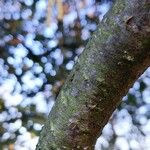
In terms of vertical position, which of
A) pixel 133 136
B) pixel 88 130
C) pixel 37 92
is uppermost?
pixel 37 92

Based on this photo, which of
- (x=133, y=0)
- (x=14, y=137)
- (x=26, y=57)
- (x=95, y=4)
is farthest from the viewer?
(x=14, y=137)

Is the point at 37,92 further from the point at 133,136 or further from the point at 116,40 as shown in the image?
the point at 116,40

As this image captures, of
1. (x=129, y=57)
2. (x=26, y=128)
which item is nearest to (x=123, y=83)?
(x=129, y=57)

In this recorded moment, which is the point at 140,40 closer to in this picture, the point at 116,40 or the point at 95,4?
the point at 116,40

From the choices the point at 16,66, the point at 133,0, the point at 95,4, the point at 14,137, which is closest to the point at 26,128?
the point at 14,137

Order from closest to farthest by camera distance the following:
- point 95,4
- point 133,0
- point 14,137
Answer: point 133,0 < point 95,4 < point 14,137

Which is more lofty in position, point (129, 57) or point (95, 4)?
point (95, 4)

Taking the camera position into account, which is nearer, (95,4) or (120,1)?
(120,1)
